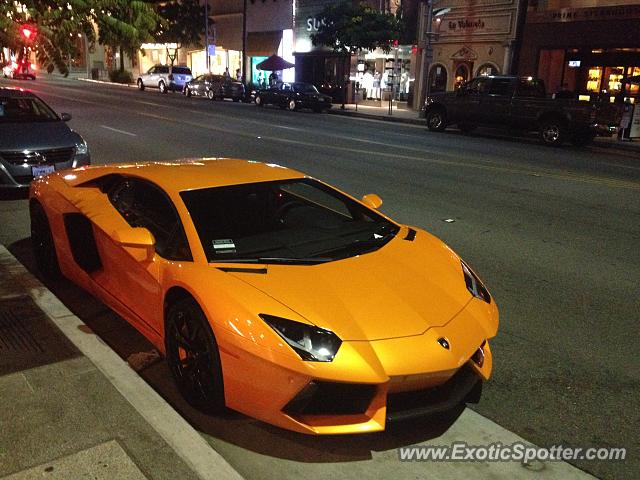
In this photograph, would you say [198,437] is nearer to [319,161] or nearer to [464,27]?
[319,161]

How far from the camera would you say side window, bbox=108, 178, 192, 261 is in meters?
3.82

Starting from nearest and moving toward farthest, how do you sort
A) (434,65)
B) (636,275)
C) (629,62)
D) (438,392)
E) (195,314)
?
(438,392) < (195,314) < (636,275) < (629,62) < (434,65)

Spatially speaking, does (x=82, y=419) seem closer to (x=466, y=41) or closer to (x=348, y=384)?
(x=348, y=384)

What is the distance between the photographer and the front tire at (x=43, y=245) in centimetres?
544

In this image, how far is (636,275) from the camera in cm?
617

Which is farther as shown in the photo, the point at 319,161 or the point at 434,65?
the point at 434,65

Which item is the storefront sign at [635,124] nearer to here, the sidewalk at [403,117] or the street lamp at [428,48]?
the sidewalk at [403,117]

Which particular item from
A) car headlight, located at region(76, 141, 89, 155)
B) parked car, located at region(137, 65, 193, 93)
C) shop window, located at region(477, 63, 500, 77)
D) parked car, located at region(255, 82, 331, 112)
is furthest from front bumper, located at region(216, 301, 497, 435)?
parked car, located at region(137, 65, 193, 93)

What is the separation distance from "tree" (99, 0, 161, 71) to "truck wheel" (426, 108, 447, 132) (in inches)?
724

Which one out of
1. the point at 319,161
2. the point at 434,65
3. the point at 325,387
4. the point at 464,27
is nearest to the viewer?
the point at 325,387

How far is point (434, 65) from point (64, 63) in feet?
92.7

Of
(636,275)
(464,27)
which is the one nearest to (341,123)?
(464,27)

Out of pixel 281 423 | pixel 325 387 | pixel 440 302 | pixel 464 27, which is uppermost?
pixel 464 27

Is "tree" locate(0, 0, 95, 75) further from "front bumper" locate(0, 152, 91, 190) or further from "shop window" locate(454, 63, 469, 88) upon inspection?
"shop window" locate(454, 63, 469, 88)
